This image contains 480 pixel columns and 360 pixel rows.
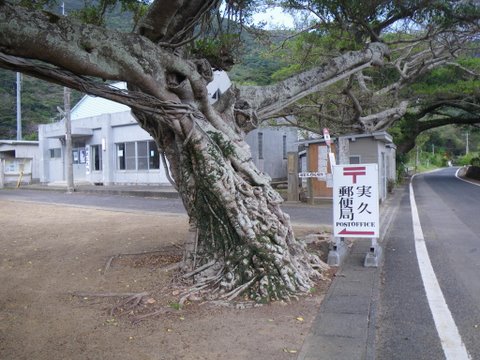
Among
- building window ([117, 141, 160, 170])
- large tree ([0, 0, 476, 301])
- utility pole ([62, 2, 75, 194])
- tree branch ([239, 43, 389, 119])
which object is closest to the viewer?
large tree ([0, 0, 476, 301])

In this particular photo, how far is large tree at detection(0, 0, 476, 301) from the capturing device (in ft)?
17.4

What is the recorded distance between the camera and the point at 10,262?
27.2 ft

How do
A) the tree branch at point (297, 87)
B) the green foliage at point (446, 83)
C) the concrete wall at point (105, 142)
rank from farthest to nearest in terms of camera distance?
the concrete wall at point (105, 142) → the green foliage at point (446, 83) → the tree branch at point (297, 87)

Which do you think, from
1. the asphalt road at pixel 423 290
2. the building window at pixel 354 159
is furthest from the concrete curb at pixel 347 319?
the building window at pixel 354 159

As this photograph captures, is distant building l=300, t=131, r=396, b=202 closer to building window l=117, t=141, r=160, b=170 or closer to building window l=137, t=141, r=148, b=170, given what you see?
building window l=117, t=141, r=160, b=170

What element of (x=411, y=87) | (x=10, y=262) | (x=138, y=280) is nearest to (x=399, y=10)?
(x=138, y=280)

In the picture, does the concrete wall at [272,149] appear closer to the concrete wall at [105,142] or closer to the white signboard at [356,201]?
the concrete wall at [105,142]

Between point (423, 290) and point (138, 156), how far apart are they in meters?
23.4

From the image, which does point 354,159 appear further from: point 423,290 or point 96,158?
point 96,158

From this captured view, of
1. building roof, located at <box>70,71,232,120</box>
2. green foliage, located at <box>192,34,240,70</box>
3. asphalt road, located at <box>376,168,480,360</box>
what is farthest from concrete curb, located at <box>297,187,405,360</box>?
building roof, located at <box>70,71,232,120</box>

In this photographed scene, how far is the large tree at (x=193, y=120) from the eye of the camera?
17.4 feet

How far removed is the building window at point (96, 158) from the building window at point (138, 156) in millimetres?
2065

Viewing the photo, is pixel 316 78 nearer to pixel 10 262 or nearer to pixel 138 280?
pixel 138 280

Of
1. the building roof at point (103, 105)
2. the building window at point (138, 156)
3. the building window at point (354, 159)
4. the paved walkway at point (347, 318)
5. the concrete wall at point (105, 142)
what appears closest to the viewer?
the paved walkway at point (347, 318)
